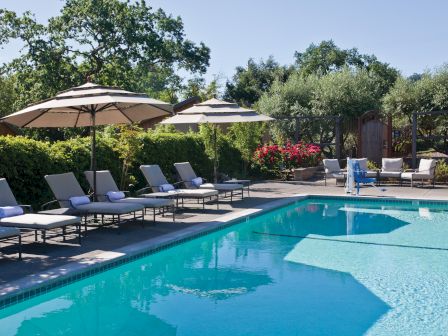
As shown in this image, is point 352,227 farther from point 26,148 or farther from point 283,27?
point 283,27

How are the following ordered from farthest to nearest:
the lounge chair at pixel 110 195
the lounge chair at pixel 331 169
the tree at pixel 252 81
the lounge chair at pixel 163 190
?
the tree at pixel 252 81
the lounge chair at pixel 331 169
the lounge chair at pixel 163 190
the lounge chair at pixel 110 195

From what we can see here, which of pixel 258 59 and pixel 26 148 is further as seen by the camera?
pixel 258 59

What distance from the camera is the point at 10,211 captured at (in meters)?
7.98

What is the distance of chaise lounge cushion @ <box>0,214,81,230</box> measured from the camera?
7.45 meters

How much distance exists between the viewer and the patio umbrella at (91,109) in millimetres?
8891

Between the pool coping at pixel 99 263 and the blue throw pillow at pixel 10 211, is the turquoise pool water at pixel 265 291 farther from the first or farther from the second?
the blue throw pillow at pixel 10 211

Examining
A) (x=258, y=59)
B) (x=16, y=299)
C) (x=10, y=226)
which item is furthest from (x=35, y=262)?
(x=258, y=59)

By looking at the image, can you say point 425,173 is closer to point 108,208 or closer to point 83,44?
point 108,208

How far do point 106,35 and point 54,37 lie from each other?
2.61m

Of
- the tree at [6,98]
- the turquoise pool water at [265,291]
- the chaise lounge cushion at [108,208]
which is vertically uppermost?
the tree at [6,98]

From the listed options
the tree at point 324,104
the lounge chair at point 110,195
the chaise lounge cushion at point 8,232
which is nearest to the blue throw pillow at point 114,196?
the lounge chair at point 110,195

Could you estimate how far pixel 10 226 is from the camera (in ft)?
24.7

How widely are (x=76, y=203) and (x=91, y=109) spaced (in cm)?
193

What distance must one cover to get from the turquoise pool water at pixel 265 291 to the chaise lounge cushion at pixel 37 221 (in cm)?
117
